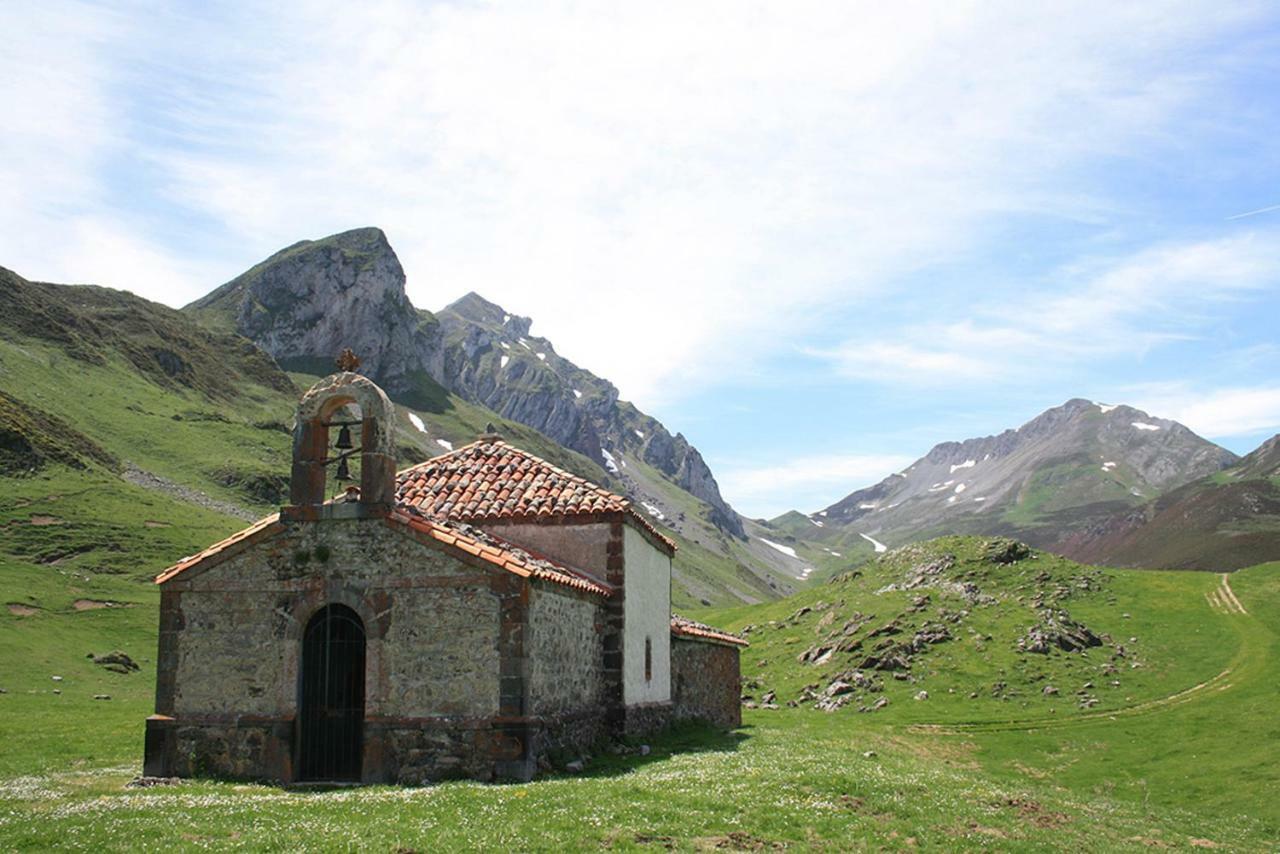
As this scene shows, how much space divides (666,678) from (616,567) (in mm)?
7430

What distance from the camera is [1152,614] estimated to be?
65.7 metres

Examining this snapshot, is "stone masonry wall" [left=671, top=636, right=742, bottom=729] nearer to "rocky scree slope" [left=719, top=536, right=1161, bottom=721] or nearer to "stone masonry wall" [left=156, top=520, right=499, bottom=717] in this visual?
"rocky scree slope" [left=719, top=536, right=1161, bottom=721]

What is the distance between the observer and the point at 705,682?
130 ft

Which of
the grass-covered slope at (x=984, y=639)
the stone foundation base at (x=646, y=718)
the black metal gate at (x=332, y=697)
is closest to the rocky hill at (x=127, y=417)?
the grass-covered slope at (x=984, y=639)

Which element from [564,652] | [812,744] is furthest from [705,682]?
[564,652]

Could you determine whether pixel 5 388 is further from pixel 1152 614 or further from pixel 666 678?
pixel 1152 614

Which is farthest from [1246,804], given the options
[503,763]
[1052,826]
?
[503,763]

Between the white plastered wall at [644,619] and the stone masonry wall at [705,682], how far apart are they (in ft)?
6.77

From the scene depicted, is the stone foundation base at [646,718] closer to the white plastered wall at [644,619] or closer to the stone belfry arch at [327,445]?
the white plastered wall at [644,619]

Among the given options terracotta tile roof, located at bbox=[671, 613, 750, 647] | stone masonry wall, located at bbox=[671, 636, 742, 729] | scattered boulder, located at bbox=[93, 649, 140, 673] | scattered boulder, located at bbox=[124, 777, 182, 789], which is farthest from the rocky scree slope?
scattered boulder, located at bbox=[124, 777, 182, 789]

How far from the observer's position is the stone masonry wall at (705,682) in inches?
1422

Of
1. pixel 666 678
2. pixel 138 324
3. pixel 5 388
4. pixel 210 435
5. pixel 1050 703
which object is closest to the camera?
pixel 666 678

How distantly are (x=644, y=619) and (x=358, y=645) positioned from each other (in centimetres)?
1039

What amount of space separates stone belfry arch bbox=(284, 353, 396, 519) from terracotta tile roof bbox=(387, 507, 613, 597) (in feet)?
2.68
